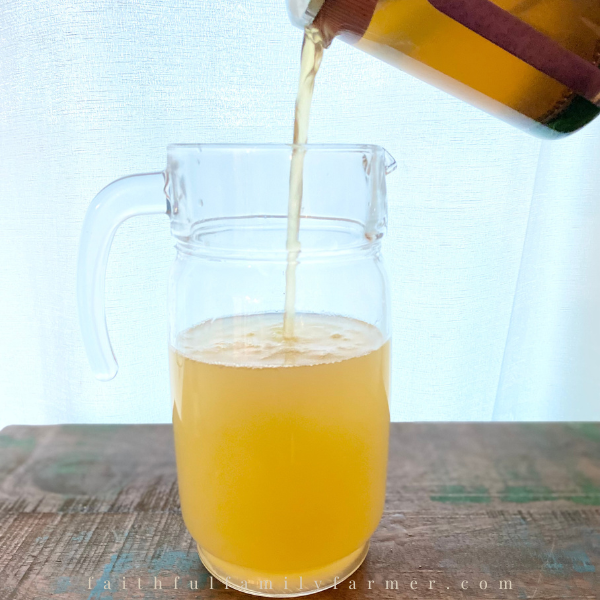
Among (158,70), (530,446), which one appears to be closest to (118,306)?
(158,70)

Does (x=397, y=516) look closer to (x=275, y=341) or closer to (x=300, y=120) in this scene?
(x=275, y=341)

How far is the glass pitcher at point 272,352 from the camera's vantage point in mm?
423

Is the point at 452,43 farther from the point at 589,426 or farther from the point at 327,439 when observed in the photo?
the point at 589,426

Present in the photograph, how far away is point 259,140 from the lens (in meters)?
0.81

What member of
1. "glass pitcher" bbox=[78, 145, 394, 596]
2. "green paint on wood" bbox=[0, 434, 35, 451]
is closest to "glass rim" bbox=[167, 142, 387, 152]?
"glass pitcher" bbox=[78, 145, 394, 596]

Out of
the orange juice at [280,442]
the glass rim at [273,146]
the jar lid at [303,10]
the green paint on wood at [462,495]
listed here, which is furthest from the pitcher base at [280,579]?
the jar lid at [303,10]

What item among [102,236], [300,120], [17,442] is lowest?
[17,442]

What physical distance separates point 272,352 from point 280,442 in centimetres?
7

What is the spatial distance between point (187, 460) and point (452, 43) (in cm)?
39

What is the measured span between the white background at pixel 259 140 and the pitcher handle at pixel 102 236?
0.36 m

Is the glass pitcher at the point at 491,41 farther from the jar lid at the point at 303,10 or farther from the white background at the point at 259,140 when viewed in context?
the white background at the point at 259,140

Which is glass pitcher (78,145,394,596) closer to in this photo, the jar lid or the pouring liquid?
the pouring liquid

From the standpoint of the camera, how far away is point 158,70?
2.56ft

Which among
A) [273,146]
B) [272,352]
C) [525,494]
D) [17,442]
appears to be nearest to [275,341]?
[272,352]
